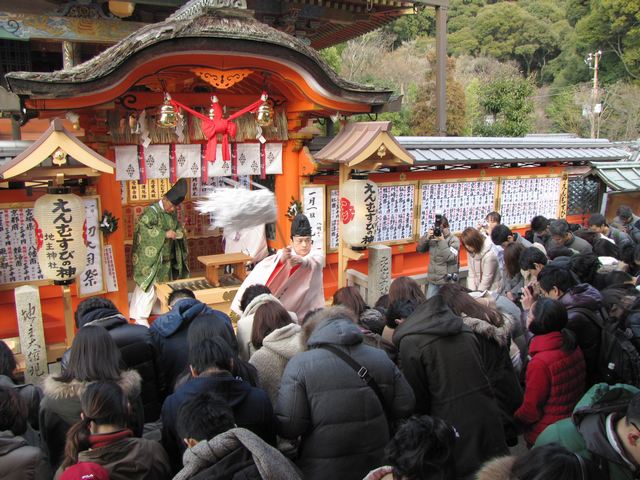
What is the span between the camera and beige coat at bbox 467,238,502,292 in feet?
24.8

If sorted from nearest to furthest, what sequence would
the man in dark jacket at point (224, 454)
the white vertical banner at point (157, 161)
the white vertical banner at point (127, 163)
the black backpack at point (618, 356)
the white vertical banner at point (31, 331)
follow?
the man in dark jacket at point (224, 454), the black backpack at point (618, 356), the white vertical banner at point (31, 331), the white vertical banner at point (127, 163), the white vertical banner at point (157, 161)

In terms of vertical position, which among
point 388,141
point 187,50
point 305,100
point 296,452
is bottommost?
point 296,452

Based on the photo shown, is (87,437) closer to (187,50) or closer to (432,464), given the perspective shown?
(432,464)

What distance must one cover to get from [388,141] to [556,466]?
6.47m

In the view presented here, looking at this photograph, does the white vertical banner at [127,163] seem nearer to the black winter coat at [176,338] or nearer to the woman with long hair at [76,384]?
the black winter coat at [176,338]

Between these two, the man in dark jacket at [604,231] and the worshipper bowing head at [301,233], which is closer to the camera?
the worshipper bowing head at [301,233]

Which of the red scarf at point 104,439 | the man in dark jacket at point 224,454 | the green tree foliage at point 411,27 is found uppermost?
the green tree foliage at point 411,27

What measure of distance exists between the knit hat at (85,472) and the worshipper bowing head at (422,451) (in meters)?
1.46

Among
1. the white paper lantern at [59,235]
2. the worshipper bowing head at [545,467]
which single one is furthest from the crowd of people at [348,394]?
the white paper lantern at [59,235]

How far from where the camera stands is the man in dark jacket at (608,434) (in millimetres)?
2662

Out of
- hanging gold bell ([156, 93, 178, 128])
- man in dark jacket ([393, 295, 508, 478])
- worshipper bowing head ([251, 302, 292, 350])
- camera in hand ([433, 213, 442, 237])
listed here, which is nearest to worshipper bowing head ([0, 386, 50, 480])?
worshipper bowing head ([251, 302, 292, 350])

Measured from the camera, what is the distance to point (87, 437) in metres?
3.07

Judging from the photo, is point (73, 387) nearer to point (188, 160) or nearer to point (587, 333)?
point (587, 333)

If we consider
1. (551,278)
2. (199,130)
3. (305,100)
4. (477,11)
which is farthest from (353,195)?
(477,11)
